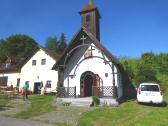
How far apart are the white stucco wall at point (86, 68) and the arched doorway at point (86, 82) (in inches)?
13.2

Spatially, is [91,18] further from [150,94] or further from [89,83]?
[150,94]

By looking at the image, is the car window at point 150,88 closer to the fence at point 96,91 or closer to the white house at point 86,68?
the fence at point 96,91

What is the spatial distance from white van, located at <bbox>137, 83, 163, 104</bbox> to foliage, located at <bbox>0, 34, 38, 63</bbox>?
5093 centimetres

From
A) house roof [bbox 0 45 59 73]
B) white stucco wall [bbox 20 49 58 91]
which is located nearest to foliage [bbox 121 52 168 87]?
white stucco wall [bbox 20 49 58 91]

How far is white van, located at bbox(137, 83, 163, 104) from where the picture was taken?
17478mm

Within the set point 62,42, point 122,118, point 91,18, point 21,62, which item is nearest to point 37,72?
point 21,62

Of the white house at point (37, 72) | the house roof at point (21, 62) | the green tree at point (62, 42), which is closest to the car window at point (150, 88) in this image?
the white house at point (37, 72)

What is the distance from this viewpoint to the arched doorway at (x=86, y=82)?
22.9 metres

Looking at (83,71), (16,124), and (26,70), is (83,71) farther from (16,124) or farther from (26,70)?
(26,70)

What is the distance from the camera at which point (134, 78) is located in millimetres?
30484

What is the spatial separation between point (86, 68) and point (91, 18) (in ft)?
20.9

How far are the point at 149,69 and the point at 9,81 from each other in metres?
22.9

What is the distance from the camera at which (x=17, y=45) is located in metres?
66.9

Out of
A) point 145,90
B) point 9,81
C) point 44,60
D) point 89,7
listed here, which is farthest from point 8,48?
point 145,90
